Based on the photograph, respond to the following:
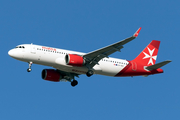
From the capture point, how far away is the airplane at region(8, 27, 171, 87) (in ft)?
144

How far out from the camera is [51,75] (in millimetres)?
49594

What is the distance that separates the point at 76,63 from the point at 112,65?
19.3 ft

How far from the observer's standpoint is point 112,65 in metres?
47.7

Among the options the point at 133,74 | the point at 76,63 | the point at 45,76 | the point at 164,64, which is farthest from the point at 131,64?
the point at 45,76

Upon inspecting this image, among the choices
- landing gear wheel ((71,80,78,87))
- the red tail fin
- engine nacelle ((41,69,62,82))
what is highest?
the red tail fin

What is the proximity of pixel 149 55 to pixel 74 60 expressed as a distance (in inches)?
535

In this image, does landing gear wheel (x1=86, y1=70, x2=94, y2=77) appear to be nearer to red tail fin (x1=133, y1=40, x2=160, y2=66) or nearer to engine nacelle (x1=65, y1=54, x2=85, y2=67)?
engine nacelle (x1=65, y1=54, x2=85, y2=67)

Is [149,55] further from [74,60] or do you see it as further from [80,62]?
[74,60]

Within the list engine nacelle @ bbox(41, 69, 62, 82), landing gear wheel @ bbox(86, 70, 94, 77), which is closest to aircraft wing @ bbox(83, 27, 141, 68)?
landing gear wheel @ bbox(86, 70, 94, 77)

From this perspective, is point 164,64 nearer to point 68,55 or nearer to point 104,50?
point 104,50

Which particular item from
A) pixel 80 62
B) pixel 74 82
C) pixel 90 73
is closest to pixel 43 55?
pixel 80 62

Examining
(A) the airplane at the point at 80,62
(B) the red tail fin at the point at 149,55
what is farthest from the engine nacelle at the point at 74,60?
(B) the red tail fin at the point at 149,55

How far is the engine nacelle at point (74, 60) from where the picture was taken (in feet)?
144

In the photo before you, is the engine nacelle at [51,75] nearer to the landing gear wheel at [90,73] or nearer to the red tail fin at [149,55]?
the landing gear wheel at [90,73]
